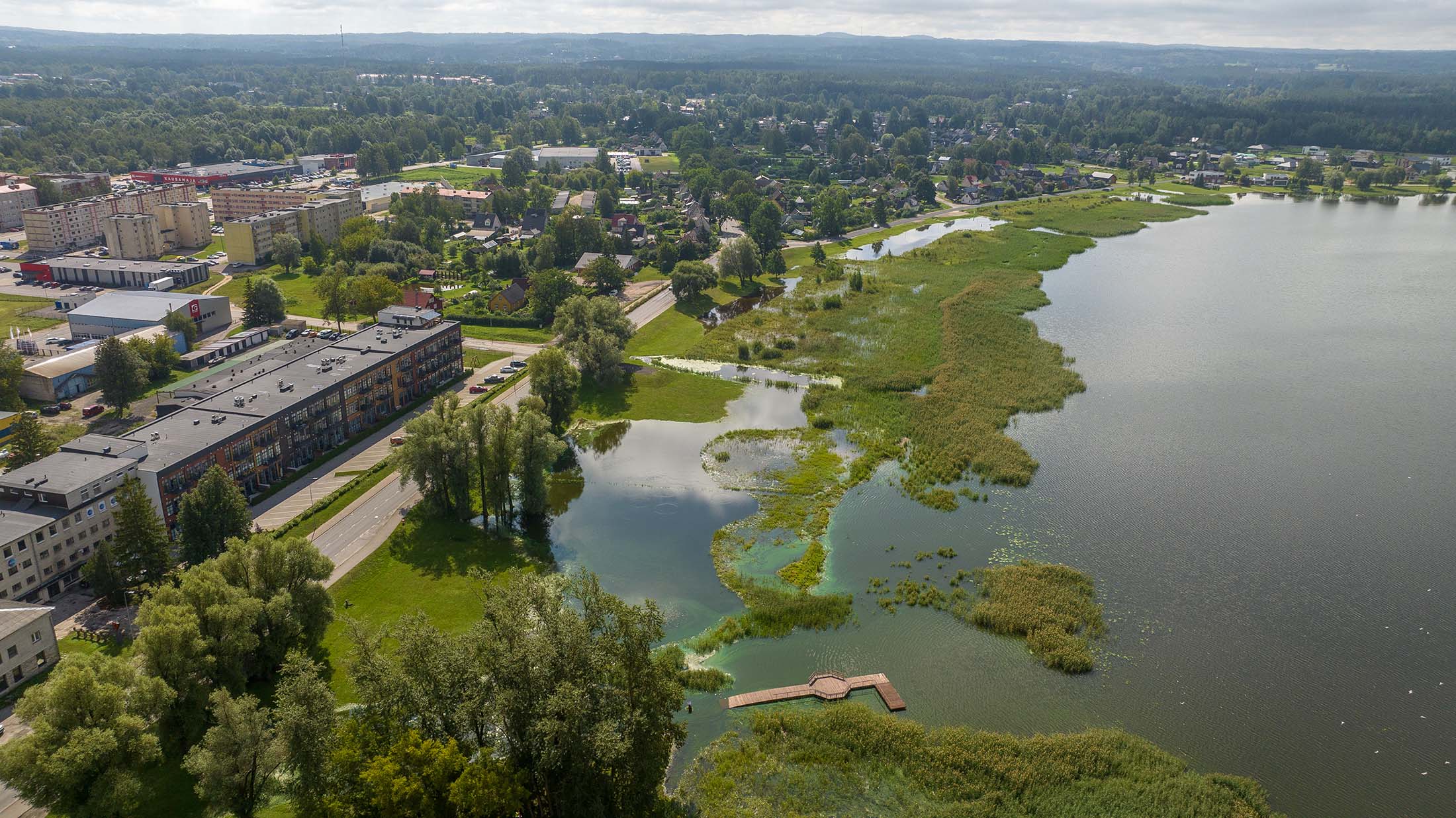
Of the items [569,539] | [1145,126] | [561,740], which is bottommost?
[569,539]

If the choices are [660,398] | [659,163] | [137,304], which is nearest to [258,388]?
[660,398]

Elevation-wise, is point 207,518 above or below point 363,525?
above

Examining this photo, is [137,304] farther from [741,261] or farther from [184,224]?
[741,261]

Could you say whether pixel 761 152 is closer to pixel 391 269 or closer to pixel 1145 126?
pixel 1145 126

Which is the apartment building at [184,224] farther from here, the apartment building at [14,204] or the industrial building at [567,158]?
the industrial building at [567,158]

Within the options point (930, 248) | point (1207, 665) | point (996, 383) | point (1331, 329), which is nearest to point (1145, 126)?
point (930, 248)

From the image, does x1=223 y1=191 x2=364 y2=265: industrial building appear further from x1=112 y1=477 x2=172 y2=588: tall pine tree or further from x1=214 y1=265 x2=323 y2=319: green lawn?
x1=112 y1=477 x2=172 y2=588: tall pine tree

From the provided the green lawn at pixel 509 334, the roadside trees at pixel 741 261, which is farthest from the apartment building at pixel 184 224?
the roadside trees at pixel 741 261
